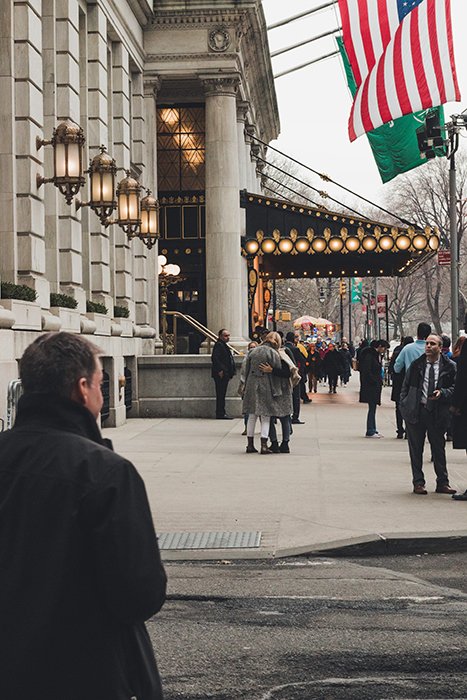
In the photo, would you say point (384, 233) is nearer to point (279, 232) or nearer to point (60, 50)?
point (279, 232)

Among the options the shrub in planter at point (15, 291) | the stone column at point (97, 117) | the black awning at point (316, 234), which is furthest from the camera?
the black awning at point (316, 234)

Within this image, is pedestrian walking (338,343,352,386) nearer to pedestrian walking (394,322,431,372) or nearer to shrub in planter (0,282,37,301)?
pedestrian walking (394,322,431,372)

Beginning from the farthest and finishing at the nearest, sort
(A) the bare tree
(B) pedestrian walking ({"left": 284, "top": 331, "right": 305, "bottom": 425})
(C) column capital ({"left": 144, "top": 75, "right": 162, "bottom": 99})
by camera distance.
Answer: (A) the bare tree → (C) column capital ({"left": 144, "top": 75, "right": 162, "bottom": 99}) → (B) pedestrian walking ({"left": 284, "top": 331, "right": 305, "bottom": 425})

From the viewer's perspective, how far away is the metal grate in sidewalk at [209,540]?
972cm

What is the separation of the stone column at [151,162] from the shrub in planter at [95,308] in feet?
19.8

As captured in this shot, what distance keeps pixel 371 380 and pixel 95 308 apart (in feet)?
17.8

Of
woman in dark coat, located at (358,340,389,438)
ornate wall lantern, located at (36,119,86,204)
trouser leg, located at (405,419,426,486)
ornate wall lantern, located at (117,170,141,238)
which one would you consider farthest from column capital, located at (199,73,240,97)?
trouser leg, located at (405,419,426,486)

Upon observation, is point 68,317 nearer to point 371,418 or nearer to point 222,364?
point 371,418

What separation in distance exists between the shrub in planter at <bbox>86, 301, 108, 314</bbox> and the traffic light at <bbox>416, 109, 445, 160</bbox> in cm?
814

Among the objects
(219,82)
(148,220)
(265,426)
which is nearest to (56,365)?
(265,426)

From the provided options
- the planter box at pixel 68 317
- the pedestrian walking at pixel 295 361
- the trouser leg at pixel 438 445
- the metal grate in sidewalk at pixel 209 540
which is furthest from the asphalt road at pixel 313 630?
the pedestrian walking at pixel 295 361

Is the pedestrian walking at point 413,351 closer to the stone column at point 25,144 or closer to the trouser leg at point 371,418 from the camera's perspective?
the trouser leg at point 371,418

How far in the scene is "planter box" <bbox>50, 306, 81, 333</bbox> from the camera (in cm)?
1861

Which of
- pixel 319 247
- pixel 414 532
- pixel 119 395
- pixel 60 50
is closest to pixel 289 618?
pixel 414 532
